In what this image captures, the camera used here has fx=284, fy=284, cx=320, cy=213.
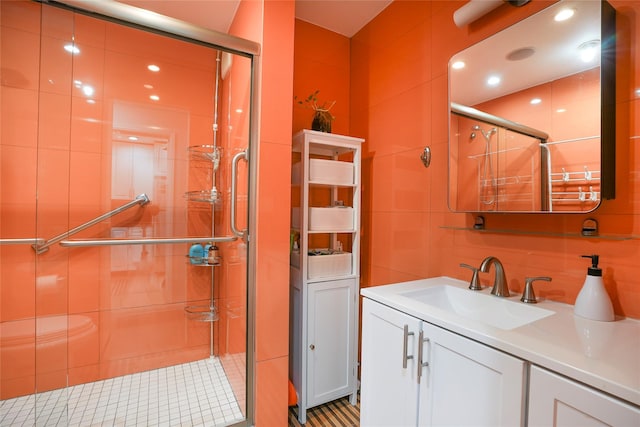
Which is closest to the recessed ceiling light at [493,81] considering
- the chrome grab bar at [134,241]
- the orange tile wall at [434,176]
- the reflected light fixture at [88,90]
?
the orange tile wall at [434,176]

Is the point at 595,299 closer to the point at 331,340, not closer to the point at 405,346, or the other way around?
the point at 405,346

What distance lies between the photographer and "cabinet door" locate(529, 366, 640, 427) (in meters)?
0.55

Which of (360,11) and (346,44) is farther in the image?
(346,44)

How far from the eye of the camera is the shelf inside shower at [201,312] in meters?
1.93

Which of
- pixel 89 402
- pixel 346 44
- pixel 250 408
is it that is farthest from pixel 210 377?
pixel 346 44

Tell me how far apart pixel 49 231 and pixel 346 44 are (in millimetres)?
2230

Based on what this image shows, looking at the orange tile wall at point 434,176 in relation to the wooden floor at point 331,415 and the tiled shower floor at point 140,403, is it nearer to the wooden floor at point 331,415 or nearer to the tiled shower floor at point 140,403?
the wooden floor at point 331,415

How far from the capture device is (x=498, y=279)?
1137 mm

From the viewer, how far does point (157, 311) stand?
1866 mm

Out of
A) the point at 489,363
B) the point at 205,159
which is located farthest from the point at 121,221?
the point at 489,363

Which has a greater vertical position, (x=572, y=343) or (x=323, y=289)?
(x=572, y=343)

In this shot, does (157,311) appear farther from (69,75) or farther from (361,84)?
(361,84)

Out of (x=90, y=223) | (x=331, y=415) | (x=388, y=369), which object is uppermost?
(x=90, y=223)

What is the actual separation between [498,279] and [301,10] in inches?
78.7
